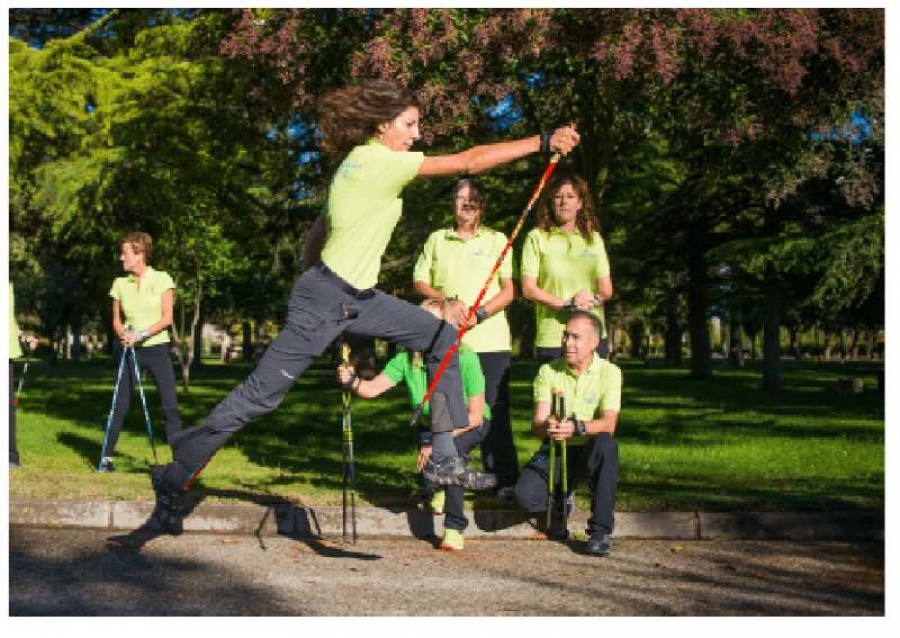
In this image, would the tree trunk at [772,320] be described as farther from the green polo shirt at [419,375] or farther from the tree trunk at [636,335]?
the tree trunk at [636,335]

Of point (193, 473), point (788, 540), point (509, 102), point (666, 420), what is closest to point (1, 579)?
point (193, 473)

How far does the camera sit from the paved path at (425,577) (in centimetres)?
498

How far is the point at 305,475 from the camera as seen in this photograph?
8781 mm

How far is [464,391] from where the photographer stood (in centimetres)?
655

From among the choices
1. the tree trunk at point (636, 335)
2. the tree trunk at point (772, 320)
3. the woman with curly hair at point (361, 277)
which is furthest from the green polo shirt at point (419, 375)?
the tree trunk at point (636, 335)

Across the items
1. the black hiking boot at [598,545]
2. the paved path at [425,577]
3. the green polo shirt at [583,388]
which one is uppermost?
the green polo shirt at [583,388]

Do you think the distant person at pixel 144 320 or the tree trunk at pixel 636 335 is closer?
the distant person at pixel 144 320

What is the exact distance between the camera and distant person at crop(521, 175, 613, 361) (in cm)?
727

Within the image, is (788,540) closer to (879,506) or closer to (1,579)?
(879,506)

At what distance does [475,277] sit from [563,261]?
1.88 ft

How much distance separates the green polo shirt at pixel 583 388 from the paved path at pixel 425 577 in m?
0.77

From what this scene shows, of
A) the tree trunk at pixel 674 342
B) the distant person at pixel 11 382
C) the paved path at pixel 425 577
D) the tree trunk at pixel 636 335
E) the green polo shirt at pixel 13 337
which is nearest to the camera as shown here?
the paved path at pixel 425 577

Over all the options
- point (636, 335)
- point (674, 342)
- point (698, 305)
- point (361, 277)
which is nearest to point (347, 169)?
point (361, 277)
